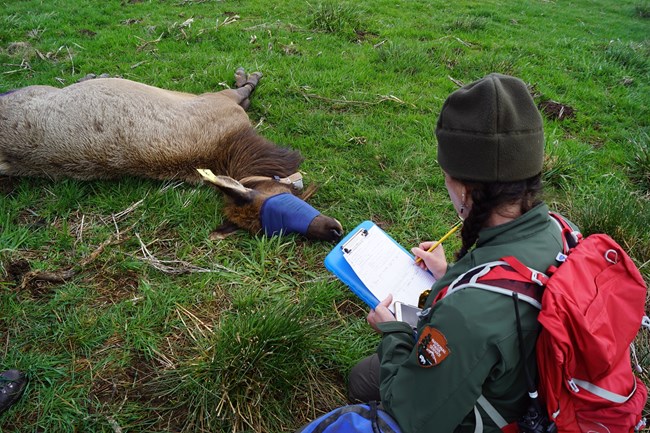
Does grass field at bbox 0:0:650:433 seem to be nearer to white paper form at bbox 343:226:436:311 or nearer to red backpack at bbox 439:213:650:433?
white paper form at bbox 343:226:436:311

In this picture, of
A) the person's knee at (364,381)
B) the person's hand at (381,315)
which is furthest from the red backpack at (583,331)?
the person's knee at (364,381)

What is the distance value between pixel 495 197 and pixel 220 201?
2655mm

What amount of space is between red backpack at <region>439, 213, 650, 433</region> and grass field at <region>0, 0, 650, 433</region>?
1272 mm

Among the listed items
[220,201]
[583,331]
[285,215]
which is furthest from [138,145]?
[583,331]

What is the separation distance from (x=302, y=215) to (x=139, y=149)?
5.50 feet

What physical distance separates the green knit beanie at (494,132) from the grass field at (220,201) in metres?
1.28

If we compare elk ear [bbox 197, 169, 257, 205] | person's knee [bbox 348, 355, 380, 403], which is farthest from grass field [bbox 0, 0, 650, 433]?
elk ear [bbox 197, 169, 257, 205]

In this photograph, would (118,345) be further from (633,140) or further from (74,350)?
(633,140)

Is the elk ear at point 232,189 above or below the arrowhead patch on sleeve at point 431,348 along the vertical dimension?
below

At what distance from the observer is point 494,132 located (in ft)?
4.87

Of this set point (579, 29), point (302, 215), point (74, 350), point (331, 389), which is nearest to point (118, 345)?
point (74, 350)

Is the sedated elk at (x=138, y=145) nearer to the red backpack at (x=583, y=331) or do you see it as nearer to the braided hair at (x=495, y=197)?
the braided hair at (x=495, y=197)

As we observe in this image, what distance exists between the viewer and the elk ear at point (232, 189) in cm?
337

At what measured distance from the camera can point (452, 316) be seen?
4.64 ft
